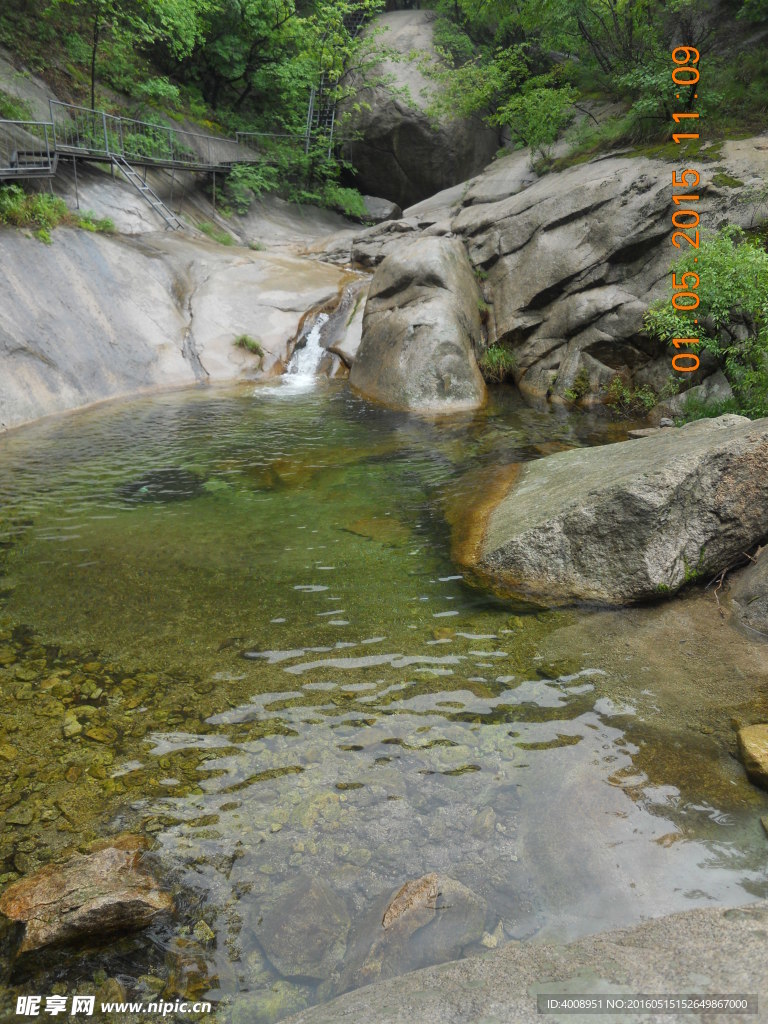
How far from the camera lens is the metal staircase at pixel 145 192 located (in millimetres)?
17959

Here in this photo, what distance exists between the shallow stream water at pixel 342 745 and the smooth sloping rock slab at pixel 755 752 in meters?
0.07

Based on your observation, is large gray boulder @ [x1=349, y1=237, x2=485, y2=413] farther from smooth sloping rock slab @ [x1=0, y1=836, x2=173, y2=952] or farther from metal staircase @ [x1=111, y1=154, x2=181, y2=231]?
smooth sloping rock slab @ [x1=0, y1=836, x2=173, y2=952]

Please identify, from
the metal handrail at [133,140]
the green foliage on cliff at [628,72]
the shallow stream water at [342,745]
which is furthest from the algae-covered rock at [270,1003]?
the metal handrail at [133,140]

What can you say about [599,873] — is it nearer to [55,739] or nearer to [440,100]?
[55,739]

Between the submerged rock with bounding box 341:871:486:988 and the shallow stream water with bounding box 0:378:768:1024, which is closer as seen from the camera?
the submerged rock with bounding box 341:871:486:988

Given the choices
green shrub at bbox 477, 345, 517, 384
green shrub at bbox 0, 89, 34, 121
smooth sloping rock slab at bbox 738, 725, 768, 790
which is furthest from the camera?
green shrub at bbox 0, 89, 34, 121

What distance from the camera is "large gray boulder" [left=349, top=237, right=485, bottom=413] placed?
41.5 ft

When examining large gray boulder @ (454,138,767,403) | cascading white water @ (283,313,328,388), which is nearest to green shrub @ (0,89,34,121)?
cascading white water @ (283,313,328,388)

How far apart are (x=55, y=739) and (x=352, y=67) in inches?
1168

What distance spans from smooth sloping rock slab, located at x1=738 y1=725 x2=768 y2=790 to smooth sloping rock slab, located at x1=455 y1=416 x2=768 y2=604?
173 cm

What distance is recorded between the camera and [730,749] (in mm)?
3707
